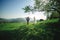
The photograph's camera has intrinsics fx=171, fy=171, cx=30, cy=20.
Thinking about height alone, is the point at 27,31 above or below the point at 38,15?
below

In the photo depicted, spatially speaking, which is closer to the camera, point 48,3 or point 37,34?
point 37,34

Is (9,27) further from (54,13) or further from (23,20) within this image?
(54,13)

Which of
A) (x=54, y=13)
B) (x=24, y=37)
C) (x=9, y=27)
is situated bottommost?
(x=24, y=37)

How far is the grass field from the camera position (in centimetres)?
346

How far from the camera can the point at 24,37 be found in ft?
11.4

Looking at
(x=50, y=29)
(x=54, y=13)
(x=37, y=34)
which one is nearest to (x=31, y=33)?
(x=37, y=34)

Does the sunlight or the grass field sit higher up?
Answer: the sunlight

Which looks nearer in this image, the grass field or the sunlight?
the grass field

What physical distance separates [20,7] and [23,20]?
280mm

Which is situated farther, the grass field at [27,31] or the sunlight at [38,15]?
the sunlight at [38,15]

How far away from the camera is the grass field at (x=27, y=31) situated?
3.46 meters

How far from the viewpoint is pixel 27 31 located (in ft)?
11.6

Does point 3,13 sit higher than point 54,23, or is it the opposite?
point 3,13

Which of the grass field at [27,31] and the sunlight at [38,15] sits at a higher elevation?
the sunlight at [38,15]
